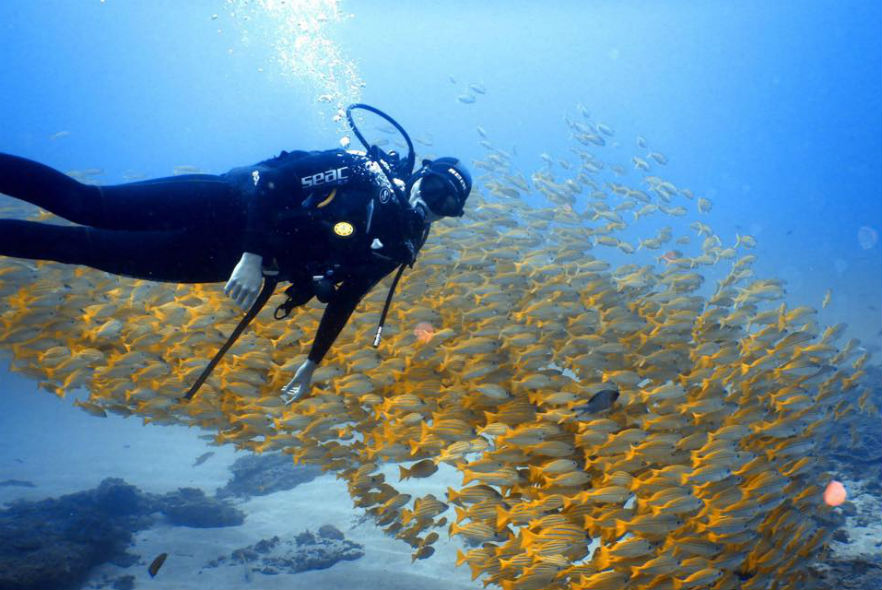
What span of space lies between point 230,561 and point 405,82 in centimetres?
15283

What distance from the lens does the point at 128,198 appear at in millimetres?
3699

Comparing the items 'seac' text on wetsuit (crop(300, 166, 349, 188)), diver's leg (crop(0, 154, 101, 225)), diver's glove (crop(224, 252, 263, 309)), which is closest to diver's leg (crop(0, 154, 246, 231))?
diver's leg (crop(0, 154, 101, 225))

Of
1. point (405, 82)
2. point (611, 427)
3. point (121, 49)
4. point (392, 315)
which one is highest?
point (121, 49)

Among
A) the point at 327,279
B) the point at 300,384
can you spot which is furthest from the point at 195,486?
the point at 327,279

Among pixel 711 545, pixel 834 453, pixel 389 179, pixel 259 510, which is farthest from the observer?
pixel 259 510

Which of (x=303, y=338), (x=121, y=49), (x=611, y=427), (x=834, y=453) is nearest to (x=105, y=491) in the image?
(x=303, y=338)

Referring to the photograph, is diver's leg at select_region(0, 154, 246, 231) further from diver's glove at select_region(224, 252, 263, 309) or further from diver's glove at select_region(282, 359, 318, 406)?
diver's glove at select_region(282, 359, 318, 406)

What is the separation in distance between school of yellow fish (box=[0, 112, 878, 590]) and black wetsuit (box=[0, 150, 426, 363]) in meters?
1.58

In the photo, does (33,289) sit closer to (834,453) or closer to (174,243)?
(174,243)

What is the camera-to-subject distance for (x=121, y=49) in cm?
15612

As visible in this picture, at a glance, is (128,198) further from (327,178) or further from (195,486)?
→ (195,486)

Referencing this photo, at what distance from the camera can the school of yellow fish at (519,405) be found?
182 inches

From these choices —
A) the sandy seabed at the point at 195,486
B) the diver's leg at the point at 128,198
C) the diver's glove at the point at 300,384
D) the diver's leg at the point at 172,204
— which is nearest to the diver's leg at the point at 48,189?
the diver's leg at the point at 128,198

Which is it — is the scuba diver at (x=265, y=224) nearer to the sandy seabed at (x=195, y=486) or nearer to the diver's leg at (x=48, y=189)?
the diver's leg at (x=48, y=189)
